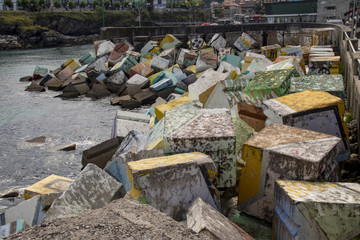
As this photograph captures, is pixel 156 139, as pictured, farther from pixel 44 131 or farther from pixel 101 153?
pixel 44 131

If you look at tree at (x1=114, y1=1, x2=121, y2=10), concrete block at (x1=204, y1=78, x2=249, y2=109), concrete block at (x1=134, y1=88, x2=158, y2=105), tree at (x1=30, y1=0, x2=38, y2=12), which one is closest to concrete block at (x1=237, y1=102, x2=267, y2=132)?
concrete block at (x1=204, y1=78, x2=249, y2=109)

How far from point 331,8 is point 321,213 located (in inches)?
1316

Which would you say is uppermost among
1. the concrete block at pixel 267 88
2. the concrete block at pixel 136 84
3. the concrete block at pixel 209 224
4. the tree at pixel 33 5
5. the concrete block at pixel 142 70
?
the tree at pixel 33 5

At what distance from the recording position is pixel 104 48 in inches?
622

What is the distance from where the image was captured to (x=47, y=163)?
250 inches

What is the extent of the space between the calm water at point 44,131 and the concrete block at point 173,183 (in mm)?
3974

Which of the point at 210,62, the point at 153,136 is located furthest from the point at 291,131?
the point at 210,62

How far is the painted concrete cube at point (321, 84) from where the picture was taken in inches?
155

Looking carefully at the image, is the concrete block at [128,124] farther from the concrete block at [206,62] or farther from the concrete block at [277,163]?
the concrete block at [206,62]

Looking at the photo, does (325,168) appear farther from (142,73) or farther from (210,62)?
(142,73)

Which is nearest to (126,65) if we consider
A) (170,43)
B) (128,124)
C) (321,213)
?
(170,43)

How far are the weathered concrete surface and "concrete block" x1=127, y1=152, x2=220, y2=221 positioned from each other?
1.77ft

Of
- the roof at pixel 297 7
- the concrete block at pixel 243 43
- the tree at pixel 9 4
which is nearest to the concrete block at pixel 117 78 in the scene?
the concrete block at pixel 243 43

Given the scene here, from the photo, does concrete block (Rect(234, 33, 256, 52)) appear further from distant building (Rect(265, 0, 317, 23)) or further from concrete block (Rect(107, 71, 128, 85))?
distant building (Rect(265, 0, 317, 23))
